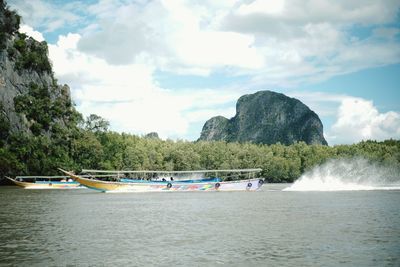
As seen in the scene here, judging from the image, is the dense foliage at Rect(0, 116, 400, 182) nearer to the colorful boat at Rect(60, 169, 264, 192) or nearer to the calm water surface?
the colorful boat at Rect(60, 169, 264, 192)

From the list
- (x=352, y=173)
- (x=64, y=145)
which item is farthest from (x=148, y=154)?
(x=352, y=173)

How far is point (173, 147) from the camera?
481 feet

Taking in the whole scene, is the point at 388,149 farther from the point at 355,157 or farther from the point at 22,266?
the point at 22,266

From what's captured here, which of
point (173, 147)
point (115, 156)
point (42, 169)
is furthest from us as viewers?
point (173, 147)

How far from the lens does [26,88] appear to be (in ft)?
411

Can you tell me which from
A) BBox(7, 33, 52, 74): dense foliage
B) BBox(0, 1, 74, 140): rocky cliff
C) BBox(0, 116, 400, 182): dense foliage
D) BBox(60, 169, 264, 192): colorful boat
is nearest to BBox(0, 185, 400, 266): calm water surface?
BBox(60, 169, 264, 192): colorful boat

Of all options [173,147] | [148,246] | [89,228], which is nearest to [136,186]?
[89,228]

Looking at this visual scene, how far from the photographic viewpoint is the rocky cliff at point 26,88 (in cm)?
11512

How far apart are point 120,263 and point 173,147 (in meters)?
128

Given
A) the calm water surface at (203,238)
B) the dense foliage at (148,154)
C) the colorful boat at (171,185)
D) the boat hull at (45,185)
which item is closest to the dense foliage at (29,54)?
the dense foliage at (148,154)

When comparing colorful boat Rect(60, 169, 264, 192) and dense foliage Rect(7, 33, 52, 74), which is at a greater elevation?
dense foliage Rect(7, 33, 52, 74)

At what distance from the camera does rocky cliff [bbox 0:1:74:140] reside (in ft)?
378

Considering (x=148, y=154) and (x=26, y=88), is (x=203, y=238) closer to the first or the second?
(x=26, y=88)

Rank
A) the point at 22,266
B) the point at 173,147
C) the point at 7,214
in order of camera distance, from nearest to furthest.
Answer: the point at 22,266 → the point at 7,214 → the point at 173,147
